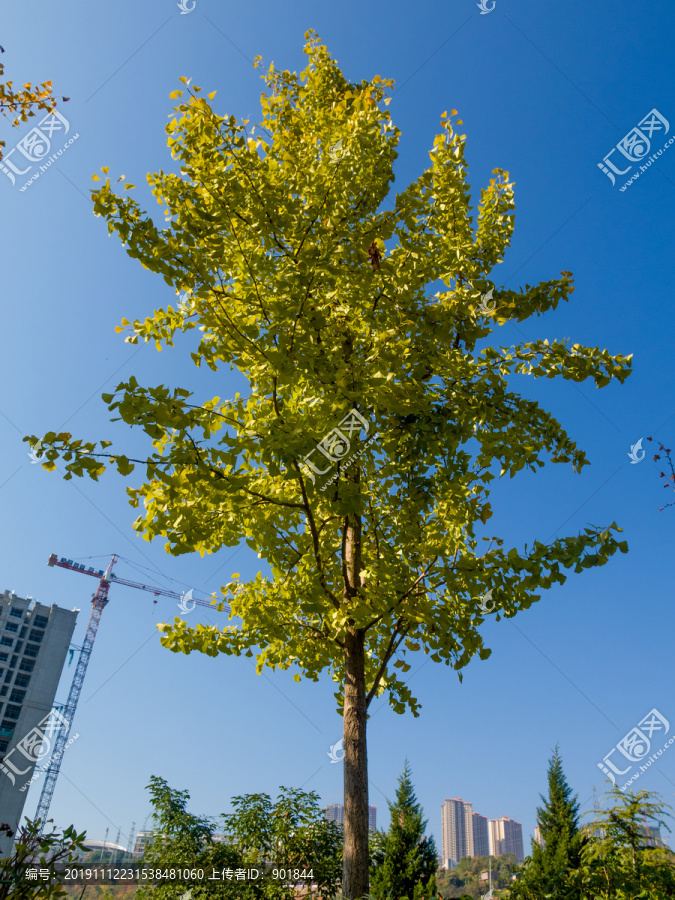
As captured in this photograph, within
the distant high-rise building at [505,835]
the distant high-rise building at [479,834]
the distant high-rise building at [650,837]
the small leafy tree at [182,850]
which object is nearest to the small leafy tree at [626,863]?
the distant high-rise building at [650,837]

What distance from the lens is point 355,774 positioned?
3705 millimetres

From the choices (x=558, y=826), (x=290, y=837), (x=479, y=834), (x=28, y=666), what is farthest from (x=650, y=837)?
(x=479, y=834)

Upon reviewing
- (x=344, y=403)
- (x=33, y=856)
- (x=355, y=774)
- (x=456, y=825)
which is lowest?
(x=33, y=856)

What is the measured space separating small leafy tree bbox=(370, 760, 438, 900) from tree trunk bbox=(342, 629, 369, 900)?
19.0 ft

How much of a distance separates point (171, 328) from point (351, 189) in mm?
1728

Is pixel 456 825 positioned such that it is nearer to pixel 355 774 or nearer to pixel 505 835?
pixel 505 835

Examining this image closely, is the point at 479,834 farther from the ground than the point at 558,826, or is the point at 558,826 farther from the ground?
the point at 479,834

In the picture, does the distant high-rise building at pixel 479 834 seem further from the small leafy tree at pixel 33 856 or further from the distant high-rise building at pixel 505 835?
the small leafy tree at pixel 33 856

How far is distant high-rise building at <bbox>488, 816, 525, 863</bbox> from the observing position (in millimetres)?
75031

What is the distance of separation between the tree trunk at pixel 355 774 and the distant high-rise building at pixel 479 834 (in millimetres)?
97981

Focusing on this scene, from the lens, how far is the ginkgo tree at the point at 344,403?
329cm

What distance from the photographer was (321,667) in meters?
4.55

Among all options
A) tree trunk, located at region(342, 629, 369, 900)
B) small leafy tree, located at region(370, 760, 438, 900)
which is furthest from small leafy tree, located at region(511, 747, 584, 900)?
tree trunk, located at region(342, 629, 369, 900)

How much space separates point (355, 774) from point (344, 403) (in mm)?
2583
